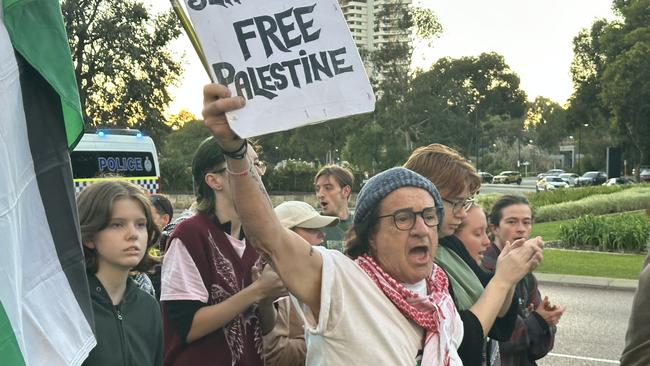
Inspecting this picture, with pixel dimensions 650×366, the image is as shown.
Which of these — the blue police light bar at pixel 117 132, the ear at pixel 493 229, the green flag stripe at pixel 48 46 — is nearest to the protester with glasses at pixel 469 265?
the ear at pixel 493 229

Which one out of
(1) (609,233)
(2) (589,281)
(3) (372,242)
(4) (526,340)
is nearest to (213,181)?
(3) (372,242)

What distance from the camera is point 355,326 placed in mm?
2104

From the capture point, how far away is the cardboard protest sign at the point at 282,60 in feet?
6.18

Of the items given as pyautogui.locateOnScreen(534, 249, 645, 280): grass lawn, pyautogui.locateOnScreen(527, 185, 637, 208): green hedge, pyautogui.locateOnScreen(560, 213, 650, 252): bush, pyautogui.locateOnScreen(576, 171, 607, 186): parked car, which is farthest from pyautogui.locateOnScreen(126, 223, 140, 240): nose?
pyautogui.locateOnScreen(576, 171, 607, 186): parked car

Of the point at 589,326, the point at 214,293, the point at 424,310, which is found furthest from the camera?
the point at 589,326

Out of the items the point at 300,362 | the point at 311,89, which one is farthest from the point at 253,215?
the point at 300,362

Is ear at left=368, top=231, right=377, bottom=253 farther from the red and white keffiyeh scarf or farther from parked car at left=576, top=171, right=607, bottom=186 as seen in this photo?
parked car at left=576, top=171, right=607, bottom=186

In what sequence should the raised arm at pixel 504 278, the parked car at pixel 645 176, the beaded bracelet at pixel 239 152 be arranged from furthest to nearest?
the parked car at pixel 645 176 → the raised arm at pixel 504 278 → the beaded bracelet at pixel 239 152

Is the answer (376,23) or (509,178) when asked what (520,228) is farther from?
(509,178)

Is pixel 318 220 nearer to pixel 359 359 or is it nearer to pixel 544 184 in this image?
pixel 359 359

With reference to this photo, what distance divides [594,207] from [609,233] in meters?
8.39

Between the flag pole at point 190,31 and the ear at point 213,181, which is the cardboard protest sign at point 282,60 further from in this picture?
the ear at point 213,181

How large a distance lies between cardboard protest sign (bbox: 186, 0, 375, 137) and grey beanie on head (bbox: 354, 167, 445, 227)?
44 cm

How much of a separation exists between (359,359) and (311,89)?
0.80 m
